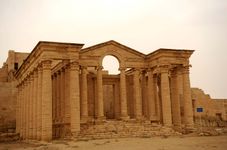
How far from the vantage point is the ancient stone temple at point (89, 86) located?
28.6m

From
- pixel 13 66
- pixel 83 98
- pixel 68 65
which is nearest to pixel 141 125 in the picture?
pixel 83 98

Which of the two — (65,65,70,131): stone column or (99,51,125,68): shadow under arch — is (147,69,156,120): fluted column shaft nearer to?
(99,51,125,68): shadow under arch

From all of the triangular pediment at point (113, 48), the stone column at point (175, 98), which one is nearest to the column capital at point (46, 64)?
the triangular pediment at point (113, 48)

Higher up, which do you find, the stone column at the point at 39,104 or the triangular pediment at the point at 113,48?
the triangular pediment at the point at 113,48

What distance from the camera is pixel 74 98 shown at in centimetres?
2848

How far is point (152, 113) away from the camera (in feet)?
111

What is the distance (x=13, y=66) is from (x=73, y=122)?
102ft

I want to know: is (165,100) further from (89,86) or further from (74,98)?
(89,86)

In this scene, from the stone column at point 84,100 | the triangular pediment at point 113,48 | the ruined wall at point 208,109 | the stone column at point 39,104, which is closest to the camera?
the stone column at point 39,104

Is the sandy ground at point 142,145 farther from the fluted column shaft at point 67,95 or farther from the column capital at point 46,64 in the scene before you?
the column capital at point 46,64

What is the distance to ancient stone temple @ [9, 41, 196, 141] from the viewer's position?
28594 mm

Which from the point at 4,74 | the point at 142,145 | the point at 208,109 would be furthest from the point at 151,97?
the point at 4,74

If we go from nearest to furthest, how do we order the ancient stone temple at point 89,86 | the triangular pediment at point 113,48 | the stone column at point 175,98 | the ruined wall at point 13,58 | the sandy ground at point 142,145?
1. the sandy ground at point 142,145
2. the ancient stone temple at point 89,86
3. the triangular pediment at point 113,48
4. the stone column at point 175,98
5. the ruined wall at point 13,58

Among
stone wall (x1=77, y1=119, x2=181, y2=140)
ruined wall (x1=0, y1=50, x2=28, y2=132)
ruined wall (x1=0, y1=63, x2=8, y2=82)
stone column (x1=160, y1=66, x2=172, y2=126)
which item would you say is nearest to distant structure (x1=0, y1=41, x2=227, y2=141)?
stone column (x1=160, y1=66, x2=172, y2=126)
